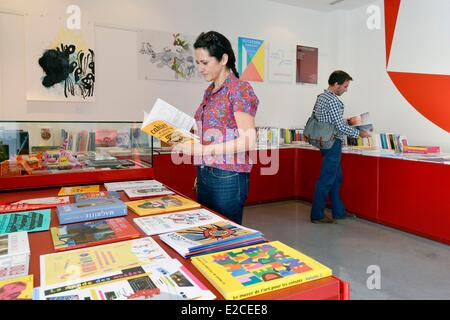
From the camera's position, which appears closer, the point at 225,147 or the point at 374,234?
the point at 225,147

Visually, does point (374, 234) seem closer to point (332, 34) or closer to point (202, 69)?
point (202, 69)

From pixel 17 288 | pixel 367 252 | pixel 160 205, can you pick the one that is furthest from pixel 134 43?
pixel 17 288

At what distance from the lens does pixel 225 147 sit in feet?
5.67

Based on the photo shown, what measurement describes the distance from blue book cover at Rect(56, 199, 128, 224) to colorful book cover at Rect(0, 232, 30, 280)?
165 millimetres

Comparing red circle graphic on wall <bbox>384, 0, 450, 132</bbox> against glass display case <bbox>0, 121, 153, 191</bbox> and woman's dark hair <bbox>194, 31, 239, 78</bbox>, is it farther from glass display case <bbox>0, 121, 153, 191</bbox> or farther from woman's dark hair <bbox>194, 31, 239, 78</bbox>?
glass display case <bbox>0, 121, 153, 191</bbox>

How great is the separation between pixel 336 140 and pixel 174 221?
2964 mm

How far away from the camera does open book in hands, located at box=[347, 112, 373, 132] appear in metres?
4.05

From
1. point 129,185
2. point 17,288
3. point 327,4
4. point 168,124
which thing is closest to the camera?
point 17,288

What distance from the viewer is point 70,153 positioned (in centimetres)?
214

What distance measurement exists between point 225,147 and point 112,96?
9.45 feet

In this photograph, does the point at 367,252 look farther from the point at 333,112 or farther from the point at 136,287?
the point at 136,287
